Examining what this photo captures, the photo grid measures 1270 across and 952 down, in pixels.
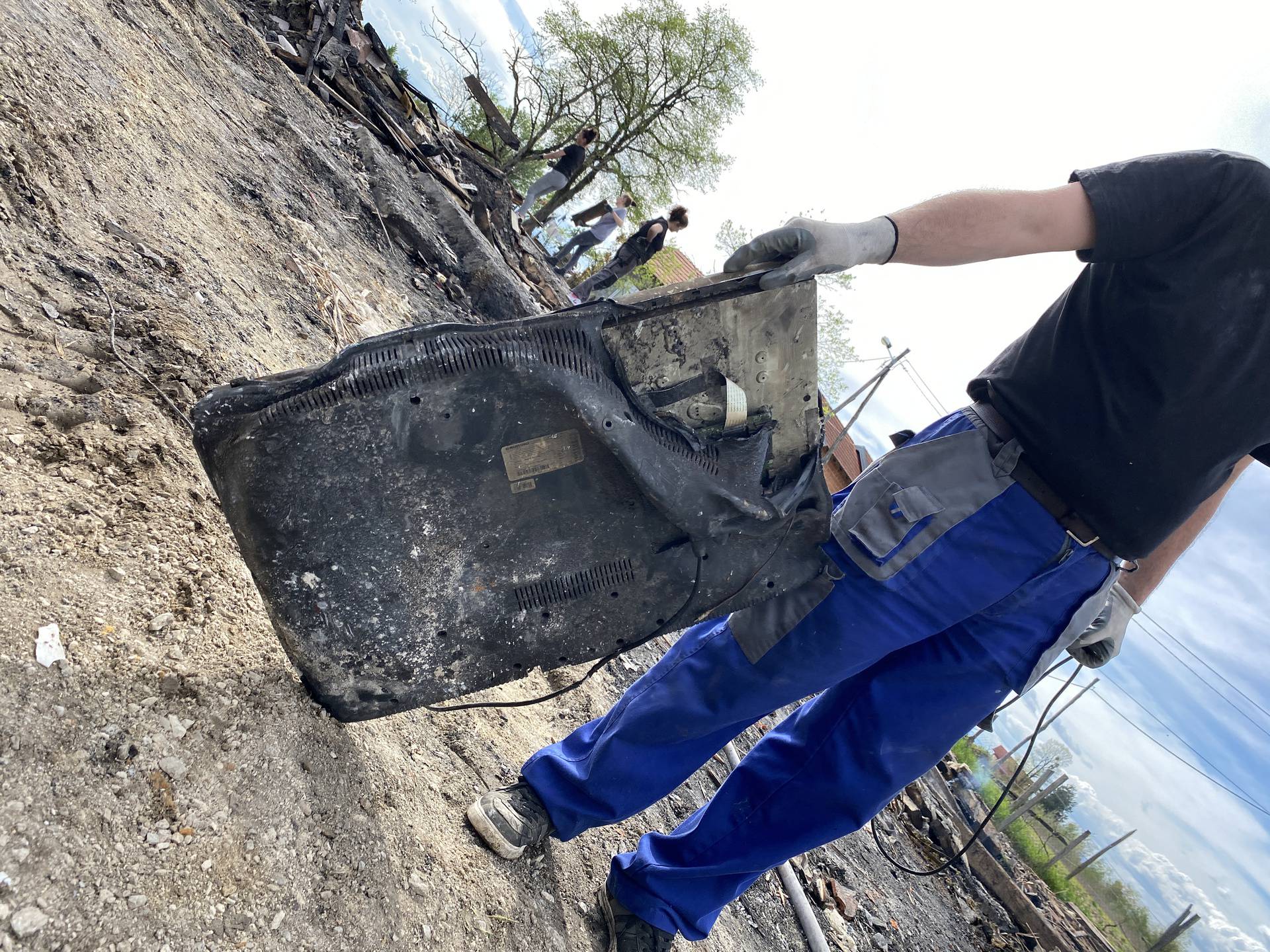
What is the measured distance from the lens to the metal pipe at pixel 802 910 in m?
2.40

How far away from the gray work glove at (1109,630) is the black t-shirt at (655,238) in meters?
6.64

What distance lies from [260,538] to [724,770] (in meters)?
2.60

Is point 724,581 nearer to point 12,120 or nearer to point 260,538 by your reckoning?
point 260,538

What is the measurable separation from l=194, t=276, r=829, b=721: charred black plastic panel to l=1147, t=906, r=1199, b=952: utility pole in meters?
11.9

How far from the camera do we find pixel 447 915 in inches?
49.3

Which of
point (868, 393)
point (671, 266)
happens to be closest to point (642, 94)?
point (671, 266)

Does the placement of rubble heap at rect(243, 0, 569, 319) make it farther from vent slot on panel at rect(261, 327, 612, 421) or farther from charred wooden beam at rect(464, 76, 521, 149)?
vent slot on panel at rect(261, 327, 612, 421)

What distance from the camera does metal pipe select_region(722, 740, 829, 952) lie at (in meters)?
2.40

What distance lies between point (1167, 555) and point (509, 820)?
172 centimetres

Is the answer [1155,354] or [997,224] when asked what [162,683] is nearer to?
[997,224]

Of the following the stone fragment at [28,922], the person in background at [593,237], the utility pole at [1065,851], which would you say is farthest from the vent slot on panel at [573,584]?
the utility pole at [1065,851]

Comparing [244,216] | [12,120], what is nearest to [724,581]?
[12,120]

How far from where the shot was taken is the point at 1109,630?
5.19 feet

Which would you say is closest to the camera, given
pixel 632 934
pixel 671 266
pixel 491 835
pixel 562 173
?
pixel 491 835
